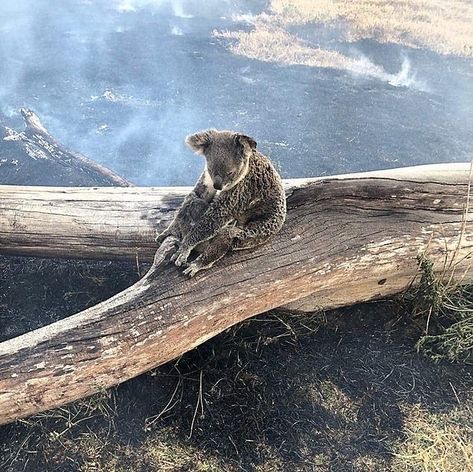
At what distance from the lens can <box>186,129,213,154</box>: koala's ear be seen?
3.23 m

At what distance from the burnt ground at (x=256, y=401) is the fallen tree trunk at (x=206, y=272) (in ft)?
1.07

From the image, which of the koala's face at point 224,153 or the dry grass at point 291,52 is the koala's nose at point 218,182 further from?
the dry grass at point 291,52

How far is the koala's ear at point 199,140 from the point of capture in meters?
3.23

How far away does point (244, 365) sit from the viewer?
3.75m

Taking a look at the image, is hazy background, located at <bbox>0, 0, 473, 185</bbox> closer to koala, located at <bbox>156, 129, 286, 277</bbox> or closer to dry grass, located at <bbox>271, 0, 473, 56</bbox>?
dry grass, located at <bbox>271, 0, 473, 56</bbox>

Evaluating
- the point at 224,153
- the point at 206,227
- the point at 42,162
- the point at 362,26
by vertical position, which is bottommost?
the point at 42,162

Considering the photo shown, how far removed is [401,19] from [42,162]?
4.57m

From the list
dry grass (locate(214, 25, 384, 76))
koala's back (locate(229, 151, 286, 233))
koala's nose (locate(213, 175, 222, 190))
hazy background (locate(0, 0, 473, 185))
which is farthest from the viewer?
dry grass (locate(214, 25, 384, 76))

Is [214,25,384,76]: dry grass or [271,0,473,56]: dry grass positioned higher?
[271,0,473,56]: dry grass

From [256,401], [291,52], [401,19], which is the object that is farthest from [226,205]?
[401,19]

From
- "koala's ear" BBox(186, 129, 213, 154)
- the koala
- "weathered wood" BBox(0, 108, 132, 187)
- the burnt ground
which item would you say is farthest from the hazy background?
"koala's ear" BBox(186, 129, 213, 154)

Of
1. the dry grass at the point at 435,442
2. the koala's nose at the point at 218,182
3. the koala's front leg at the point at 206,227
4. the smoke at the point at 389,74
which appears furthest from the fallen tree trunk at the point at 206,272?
the smoke at the point at 389,74

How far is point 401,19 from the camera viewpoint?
6.37m

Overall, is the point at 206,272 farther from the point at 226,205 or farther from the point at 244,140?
the point at 244,140
